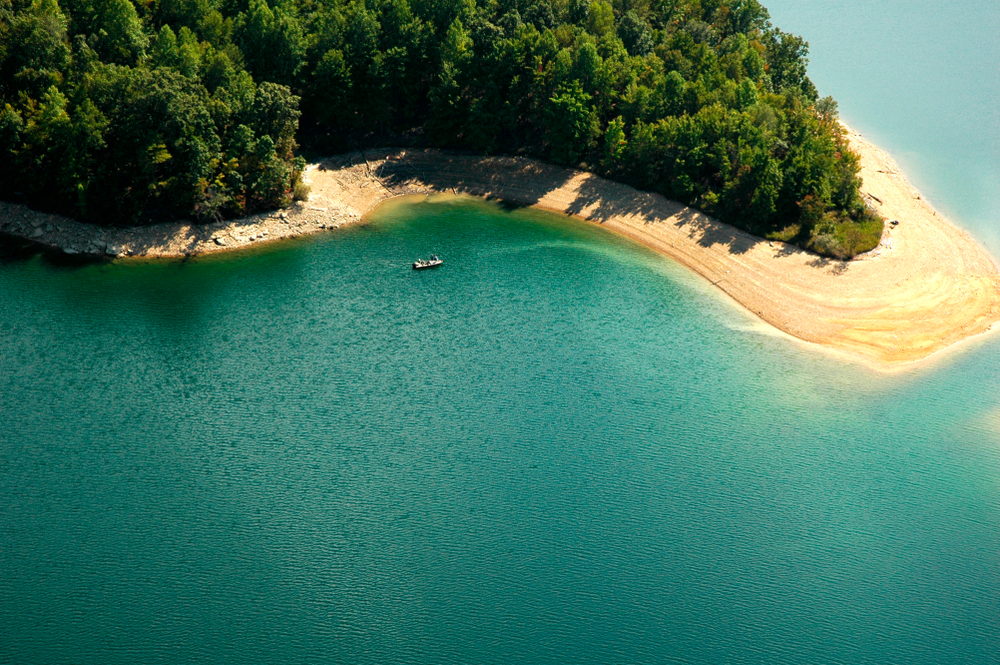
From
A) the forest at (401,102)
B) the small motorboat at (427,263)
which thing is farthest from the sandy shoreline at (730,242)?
the small motorboat at (427,263)

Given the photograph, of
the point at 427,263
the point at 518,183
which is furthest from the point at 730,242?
the point at 427,263

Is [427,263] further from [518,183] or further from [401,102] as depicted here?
[401,102]

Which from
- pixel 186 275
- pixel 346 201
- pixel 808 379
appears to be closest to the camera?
pixel 808 379

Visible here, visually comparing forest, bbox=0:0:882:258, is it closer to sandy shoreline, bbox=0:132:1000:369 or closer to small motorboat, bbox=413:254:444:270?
sandy shoreline, bbox=0:132:1000:369

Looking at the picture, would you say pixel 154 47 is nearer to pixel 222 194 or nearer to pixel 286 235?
pixel 222 194

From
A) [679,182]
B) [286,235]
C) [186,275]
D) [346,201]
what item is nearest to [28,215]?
[186,275]
